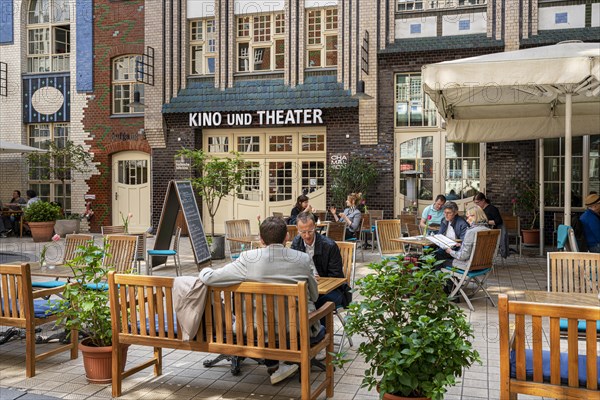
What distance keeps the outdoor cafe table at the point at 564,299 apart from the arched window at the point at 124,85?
15.0 metres

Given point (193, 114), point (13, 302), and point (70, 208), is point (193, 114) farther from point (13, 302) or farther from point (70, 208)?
point (13, 302)

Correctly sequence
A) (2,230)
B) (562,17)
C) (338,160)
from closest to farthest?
(562,17)
(338,160)
(2,230)

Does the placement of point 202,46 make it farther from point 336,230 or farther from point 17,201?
point 336,230

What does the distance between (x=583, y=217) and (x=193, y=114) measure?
37.5 feet

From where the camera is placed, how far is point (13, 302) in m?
4.83

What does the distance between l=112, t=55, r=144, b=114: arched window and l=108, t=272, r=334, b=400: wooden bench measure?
46.1ft

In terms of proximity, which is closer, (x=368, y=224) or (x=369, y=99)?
(x=368, y=224)

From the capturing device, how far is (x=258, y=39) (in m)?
16.5

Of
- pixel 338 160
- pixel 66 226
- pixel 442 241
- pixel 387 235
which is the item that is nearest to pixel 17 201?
pixel 66 226

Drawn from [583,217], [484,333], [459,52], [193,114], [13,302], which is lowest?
[484,333]

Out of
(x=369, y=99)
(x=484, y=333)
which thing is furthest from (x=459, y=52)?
(x=484, y=333)

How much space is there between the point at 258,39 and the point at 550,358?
571 inches

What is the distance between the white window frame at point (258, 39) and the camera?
16.3 meters

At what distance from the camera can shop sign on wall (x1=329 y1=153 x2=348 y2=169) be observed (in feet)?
50.2
